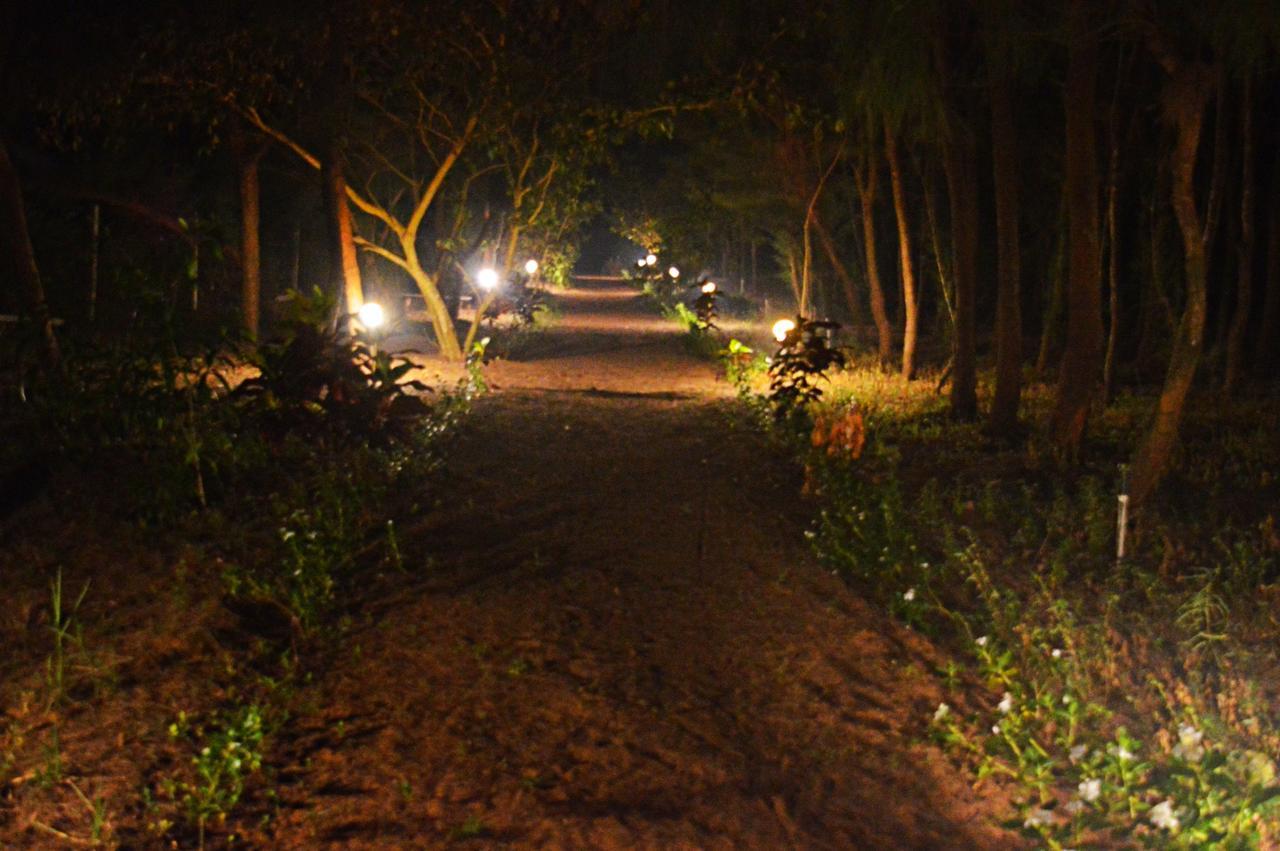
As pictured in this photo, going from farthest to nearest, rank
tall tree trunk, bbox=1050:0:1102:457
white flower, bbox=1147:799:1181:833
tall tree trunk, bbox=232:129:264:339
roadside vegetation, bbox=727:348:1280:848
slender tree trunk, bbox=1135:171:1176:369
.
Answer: tall tree trunk, bbox=232:129:264:339, slender tree trunk, bbox=1135:171:1176:369, tall tree trunk, bbox=1050:0:1102:457, roadside vegetation, bbox=727:348:1280:848, white flower, bbox=1147:799:1181:833

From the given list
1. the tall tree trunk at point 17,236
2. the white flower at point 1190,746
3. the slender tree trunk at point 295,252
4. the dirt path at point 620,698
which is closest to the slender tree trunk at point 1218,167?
the dirt path at point 620,698

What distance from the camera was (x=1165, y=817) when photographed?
15.5 feet

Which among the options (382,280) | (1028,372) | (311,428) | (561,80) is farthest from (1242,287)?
(382,280)

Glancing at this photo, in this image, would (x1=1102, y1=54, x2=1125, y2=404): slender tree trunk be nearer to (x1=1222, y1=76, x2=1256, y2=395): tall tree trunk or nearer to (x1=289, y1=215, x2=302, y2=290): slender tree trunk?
(x1=1222, y1=76, x2=1256, y2=395): tall tree trunk

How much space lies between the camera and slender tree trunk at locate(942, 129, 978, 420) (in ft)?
46.8

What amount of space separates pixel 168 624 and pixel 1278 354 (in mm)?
18285

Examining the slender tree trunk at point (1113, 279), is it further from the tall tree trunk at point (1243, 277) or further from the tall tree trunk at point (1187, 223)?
the tall tree trunk at point (1187, 223)

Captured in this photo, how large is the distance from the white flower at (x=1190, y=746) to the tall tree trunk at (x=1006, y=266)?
816 centimetres

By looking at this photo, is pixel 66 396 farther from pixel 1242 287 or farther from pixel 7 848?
pixel 1242 287

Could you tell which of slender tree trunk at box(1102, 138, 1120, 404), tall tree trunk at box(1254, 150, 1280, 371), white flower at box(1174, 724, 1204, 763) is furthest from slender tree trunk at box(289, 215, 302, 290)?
white flower at box(1174, 724, 1204, 763)

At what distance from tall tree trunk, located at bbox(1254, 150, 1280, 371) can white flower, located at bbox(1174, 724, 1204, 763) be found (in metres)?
15.6

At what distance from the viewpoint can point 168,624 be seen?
659cm

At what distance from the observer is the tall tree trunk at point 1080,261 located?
37.4 ft

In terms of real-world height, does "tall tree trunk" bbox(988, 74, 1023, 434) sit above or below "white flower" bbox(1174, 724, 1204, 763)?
above
